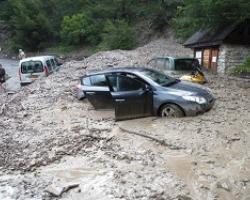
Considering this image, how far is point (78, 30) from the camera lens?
1961 inches

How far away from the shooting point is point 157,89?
40.7ft

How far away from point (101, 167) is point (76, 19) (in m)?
43.1

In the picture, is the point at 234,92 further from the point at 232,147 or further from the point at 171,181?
the point at 171,181

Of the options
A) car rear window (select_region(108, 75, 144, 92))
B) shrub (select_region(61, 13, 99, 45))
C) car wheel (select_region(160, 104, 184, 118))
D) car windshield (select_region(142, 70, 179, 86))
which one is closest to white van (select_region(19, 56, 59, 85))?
car rear window (select_region(108, 75, 144, 92))

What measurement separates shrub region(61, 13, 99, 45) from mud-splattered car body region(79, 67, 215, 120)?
123ft

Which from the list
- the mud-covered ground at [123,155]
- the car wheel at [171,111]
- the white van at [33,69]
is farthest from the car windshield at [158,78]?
the white van at [33,69]

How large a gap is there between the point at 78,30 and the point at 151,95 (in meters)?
39.0

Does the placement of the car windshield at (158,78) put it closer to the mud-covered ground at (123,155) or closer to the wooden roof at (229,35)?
the mud-covered ground at (123,155)

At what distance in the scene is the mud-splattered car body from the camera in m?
12.1

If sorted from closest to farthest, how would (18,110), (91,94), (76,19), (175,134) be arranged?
(175,134), (91,94), (18,110), (76,19)

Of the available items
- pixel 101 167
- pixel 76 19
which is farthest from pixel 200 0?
pixel 76 19

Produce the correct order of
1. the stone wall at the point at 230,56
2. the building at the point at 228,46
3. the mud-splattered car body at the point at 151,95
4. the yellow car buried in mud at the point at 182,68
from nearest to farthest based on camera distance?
the mud-splattered car body at the point at 151,95 < the yellow car buried in mud at the point at 182,68 < the building at the point at 228,46 < the stone wall at the point at 230,56

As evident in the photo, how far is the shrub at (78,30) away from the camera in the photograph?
1964 inches

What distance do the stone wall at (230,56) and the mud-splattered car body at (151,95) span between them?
10859 millimetres
